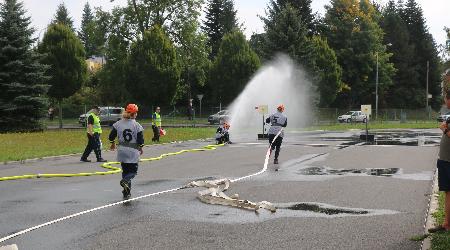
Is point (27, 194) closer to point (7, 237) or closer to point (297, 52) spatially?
point (7, 237)

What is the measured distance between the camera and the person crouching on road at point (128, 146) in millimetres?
10477

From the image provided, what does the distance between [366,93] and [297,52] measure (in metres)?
30.0

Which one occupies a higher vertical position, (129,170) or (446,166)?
(446,166)

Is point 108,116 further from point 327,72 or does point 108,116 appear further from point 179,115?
point 327,72

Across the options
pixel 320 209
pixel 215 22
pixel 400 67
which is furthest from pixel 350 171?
pixel 400 67

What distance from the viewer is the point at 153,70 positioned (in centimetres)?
5138

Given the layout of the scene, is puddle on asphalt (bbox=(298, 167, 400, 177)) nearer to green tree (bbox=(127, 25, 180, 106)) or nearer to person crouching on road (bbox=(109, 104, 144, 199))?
person crouching on road (bbox=(109, 104, 144, 199))

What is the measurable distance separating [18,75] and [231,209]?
30.0 m

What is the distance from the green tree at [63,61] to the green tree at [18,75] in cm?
612

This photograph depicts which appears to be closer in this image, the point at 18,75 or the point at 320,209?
the point at 320,209

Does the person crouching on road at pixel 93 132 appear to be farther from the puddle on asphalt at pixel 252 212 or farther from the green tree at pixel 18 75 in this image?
the green tree at pixel 18 75

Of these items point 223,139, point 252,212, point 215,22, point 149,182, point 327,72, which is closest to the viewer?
point 252,212

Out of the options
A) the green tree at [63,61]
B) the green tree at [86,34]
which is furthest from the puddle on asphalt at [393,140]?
the green tree at [86,34]

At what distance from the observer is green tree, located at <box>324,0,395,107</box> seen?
7062 centimetres
